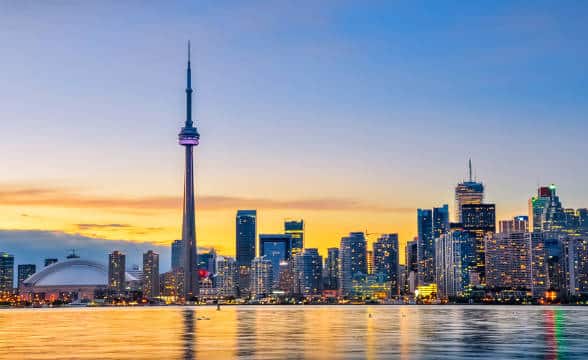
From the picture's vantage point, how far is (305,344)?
98.6 metres

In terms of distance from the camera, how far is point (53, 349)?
3568 inches

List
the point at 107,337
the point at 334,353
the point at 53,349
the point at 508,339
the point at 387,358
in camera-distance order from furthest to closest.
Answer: the point at 107,337 → the point at 508,339 → the point at 53,349 → the point at 334,353 → the point at 387,358

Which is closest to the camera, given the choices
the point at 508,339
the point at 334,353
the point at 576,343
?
the point at 334,353

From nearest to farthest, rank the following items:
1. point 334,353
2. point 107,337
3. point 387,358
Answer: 1. point 387,358
2. point 334,353
3. point 107,337

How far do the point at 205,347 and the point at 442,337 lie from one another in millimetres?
33611

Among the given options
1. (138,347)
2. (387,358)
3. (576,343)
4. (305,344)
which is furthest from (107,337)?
(576,343)

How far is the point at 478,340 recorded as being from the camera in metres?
104

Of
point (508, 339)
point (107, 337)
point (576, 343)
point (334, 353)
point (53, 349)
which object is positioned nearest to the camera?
point (334, 353)

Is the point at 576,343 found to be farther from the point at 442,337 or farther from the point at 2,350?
the point at 2,350

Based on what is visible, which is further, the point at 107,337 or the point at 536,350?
the point at 107,337

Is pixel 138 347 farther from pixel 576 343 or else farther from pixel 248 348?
pixel 576 343

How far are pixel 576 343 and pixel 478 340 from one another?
11.4 meters

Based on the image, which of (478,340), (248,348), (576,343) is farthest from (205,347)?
(576,343)

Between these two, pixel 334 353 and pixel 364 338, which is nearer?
pixel 334 353
